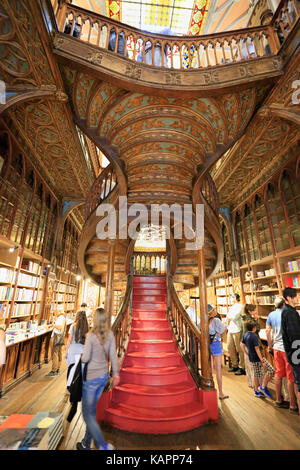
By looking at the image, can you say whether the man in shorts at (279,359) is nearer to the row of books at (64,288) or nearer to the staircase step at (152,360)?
the staircase step at (152,360)

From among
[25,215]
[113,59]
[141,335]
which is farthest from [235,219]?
[25,215]

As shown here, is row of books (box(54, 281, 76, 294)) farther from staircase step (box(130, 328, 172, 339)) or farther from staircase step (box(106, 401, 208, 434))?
staircase step (box(106, 401, 208, 434))

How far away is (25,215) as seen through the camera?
4.37 meters

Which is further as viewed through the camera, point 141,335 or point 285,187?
point 285,187

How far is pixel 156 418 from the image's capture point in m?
2.32

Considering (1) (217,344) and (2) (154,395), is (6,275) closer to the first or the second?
(2) (154,395)

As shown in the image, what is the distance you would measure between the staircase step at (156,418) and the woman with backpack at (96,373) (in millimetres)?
560

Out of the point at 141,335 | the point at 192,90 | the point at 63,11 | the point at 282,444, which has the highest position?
the point at 63,11

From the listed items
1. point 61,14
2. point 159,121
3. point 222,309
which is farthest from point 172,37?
point 222,309

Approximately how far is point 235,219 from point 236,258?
1.24 meters

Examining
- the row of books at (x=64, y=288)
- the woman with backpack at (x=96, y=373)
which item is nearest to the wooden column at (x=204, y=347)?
the woman with backpack at (x=96, y=373)

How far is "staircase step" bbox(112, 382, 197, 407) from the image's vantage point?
2642 millimetres

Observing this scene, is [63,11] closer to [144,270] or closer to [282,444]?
[282,444]

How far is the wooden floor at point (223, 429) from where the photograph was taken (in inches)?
80.6
